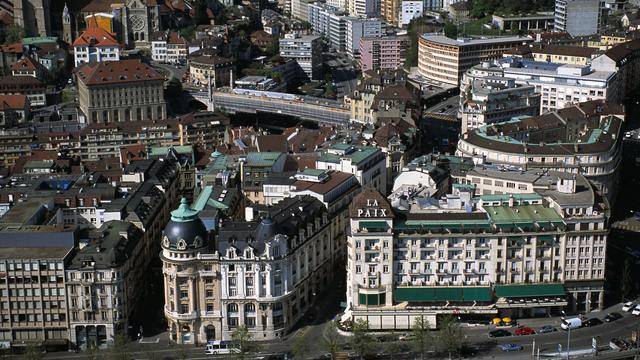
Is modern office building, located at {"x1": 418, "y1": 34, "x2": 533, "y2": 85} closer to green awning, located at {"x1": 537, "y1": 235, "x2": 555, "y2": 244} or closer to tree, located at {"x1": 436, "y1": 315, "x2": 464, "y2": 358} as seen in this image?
green awning, located at {"x1": 537, "y1": 235, "x2": 555, "y2": 244}

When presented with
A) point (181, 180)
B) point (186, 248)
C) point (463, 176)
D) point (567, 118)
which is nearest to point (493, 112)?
point (567, 118)

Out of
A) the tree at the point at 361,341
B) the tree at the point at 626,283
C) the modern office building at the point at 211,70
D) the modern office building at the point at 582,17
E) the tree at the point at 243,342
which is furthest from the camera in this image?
the modern office building at the point at 582,17

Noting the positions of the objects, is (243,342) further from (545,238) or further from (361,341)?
(545,238)

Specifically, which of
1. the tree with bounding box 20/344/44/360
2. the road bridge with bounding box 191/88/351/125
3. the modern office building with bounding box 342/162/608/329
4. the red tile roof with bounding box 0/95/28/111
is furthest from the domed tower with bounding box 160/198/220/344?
the red tile roof with bounding box 0/95/28/111

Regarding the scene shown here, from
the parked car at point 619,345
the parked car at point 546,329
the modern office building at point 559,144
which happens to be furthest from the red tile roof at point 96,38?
the parked car at point 619,345

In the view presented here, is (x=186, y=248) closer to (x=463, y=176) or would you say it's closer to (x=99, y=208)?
(x=99, y=208)

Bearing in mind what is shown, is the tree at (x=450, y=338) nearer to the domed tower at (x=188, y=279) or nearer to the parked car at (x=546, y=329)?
the parked car at (x=546, y=329)
